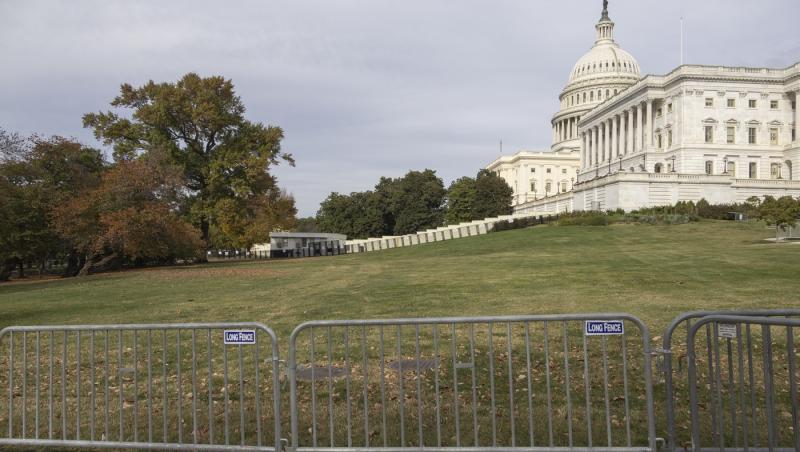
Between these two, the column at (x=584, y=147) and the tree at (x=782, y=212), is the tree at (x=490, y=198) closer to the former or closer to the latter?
the column at (x=584, y=147)

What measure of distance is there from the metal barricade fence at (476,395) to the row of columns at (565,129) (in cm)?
12459

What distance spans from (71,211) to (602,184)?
50276 mm

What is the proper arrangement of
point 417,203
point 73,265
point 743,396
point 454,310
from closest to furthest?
point 743,396 → point 454,310 → point 73,265 → point 417,203

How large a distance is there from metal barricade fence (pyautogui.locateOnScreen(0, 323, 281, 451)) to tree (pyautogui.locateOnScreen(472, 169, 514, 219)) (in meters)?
72.6

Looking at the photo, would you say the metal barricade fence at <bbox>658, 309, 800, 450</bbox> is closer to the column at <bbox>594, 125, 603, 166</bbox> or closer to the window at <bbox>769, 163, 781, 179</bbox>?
the window at <bbox>769, 163, 781, 179</bbox>

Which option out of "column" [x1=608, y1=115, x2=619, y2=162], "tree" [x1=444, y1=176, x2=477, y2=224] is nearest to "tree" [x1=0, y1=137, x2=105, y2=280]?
"tree" [x1=444, y1=176, x2=477, y2=224]

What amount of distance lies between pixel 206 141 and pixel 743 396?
45.0 meters

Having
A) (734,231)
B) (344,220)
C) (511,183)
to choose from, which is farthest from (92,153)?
(511,183)

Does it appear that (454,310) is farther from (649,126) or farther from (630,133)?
(630,133)

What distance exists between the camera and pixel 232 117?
43.8 metres

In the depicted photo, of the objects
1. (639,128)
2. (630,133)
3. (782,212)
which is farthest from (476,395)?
(630,133)

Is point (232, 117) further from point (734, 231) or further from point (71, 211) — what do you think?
point (734, 231)

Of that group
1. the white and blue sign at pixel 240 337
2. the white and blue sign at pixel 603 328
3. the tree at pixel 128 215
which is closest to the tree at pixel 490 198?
the tree at pixel 128 215

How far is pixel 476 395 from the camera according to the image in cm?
679
